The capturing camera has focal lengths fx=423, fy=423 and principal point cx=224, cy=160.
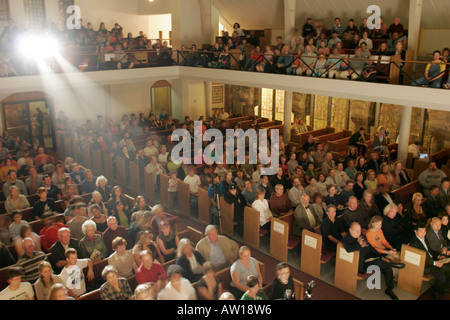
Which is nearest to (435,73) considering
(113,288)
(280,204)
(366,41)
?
(366,41)

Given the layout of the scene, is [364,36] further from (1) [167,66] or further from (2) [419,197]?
(1) [167,66]

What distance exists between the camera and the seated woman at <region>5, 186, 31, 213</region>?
Result: 769cm

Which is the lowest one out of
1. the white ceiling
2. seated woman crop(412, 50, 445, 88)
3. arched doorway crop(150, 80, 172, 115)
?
arched doorway crop(150, 80, 172, 115)

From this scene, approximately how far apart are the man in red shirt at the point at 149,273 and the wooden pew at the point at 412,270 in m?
3.62

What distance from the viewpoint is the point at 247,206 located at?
26.6 feet

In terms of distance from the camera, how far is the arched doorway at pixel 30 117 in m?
14.6

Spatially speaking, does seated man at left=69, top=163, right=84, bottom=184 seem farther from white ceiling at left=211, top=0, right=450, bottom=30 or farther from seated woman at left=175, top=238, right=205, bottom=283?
white ceiling at left=211, top=0, right=450, bottom=30

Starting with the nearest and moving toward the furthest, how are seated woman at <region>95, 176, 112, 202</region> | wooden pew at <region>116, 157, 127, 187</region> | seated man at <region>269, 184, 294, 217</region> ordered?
seated man at <region>269, 184, 294, 217</region> → seated woman at <region>95, 176, 112, 202</region> → wooden pew at <region>116, 157, 127, 187</region>

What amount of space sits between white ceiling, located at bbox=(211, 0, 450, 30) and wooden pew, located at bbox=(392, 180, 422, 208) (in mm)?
5200

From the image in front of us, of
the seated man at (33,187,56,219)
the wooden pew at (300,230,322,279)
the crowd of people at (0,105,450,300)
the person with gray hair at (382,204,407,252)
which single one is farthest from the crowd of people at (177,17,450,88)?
the seated man at (33,187,56,219)

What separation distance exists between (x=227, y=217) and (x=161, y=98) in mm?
11180

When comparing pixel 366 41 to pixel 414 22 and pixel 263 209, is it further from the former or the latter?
pixel 263 209

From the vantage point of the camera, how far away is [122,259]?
19.2 feet

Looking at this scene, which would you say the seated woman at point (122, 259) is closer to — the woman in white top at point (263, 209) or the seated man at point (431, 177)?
the woman in white top at point (263, 209)
